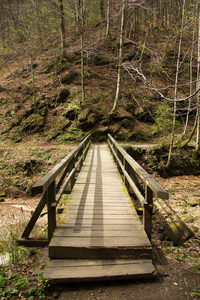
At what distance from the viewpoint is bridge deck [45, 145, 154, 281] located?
240 cm

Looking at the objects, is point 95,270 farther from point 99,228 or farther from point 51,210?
point 51,210

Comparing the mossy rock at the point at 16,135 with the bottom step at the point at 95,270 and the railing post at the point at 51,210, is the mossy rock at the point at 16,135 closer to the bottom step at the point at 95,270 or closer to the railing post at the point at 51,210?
the railing post at the point at 51,210

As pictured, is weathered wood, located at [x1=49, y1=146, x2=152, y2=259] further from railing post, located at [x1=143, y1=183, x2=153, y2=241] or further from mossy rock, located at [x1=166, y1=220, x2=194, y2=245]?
mossy rock, located at [x1=166, y1=220, x2=194, y2=245]

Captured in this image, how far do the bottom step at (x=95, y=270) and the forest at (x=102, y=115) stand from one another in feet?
0.56

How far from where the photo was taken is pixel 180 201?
24.8 feet

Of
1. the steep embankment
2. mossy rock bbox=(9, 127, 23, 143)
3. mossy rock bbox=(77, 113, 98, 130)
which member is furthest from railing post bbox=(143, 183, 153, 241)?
mossy rock bbox=(9, 127, 23, 143)

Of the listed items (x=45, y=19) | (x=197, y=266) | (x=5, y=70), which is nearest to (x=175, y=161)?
(x=197, y=266)

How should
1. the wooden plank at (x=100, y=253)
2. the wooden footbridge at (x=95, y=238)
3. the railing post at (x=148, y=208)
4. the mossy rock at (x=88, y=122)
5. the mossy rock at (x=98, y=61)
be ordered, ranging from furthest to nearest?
1. the mossy rock at (x=98, y=61)
2. the mossy rock at (x=88, y=122)
3. the railing post at (x=148, y=208)
4. the wooden plank at (x=100, y=253)
5. the wooden footbridge at (x=95, y=238)

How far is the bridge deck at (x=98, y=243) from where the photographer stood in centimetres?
240

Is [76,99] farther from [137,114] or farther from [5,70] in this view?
[5,70]

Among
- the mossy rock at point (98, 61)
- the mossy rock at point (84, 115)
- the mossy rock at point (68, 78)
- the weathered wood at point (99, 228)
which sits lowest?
the weathered wood at point (99, 228)

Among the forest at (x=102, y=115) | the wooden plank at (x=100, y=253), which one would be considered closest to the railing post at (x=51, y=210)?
the wooden plank at (x=100, y=253)

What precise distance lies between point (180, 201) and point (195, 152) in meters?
5.55

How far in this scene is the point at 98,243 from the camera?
108 inches
